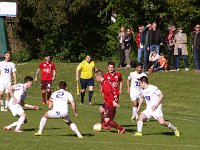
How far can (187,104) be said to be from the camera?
2973 centimetres

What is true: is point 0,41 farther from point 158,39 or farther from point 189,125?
point 189,125

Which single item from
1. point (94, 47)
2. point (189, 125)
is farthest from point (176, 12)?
point (189, 125)

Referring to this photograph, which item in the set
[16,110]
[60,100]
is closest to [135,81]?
[16,110]

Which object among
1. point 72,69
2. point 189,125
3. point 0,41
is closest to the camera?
point 189,125

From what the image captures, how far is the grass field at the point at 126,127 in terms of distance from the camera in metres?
17.3

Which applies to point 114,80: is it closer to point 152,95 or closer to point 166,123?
point 152,95

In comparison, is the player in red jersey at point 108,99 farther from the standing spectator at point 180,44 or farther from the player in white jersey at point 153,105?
the standing spectator at point 180,44

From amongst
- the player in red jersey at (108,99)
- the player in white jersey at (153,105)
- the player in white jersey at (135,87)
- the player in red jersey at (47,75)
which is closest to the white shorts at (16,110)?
the player in red jersey at (108,99)

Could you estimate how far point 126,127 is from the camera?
857 inches

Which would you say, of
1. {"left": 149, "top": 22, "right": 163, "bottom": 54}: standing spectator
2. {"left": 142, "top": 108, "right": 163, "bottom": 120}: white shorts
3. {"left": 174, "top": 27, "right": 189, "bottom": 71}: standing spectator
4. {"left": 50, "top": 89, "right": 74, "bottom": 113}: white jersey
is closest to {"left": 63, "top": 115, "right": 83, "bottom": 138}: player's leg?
{"left": 50, "top": 89, "right": 74, "bottom": 113}: white jersey

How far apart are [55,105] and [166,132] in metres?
4.09

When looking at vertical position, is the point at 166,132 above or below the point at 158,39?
below

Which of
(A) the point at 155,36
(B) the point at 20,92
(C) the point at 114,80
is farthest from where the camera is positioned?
(A) the point at 155,36

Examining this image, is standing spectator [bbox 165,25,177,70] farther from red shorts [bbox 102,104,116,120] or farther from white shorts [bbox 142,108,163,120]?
white shorts [bbox 142,108,163,120]
